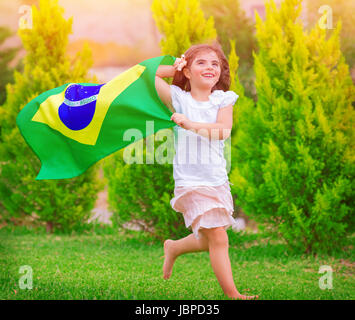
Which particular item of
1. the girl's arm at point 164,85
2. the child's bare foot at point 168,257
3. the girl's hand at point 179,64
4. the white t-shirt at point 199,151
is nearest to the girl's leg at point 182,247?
the child's bare foot at point 168,257

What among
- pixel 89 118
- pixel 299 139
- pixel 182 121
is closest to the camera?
pixel 182 121

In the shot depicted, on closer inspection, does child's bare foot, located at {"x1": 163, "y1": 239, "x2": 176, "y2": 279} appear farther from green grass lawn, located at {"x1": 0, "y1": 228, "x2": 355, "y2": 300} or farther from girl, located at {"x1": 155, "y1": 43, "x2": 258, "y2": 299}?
girl, located at {"x1": 155, "y1": 43, "x2": 258, "y2": 299}

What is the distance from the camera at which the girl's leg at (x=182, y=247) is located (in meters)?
3.59

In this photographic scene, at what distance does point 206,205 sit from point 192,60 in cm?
111

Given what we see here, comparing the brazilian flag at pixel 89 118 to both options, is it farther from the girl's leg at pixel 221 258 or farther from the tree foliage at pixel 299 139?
the tree foliage at pixel 299 139

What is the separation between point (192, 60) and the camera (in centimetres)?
352

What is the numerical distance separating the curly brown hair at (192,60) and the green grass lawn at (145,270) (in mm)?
1674

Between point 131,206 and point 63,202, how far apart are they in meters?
1.61

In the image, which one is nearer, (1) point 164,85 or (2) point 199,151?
(2) point 199,151

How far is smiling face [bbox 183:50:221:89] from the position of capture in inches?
136

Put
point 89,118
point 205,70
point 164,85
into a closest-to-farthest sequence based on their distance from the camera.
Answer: point 205,70 → point 164,85 → point 89,118

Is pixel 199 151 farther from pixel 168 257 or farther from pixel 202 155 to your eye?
pixel 168 257
